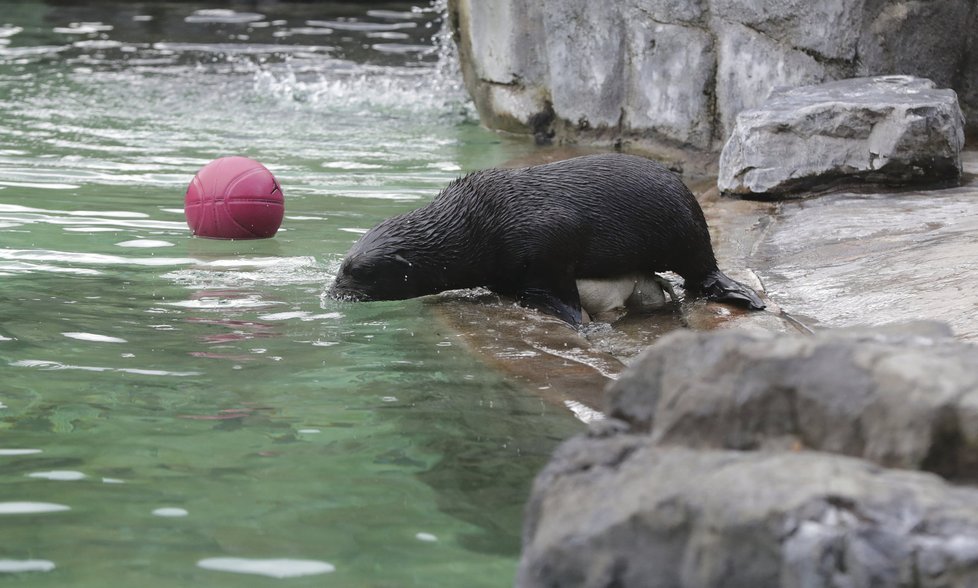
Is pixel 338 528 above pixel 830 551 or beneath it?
beneath

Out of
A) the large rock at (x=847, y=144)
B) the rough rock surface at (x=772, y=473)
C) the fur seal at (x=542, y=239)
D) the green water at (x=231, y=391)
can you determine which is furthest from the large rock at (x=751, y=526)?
the large rock at (x=847, y=144)

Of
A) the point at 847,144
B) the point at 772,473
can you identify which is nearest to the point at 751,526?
the point at 772,473

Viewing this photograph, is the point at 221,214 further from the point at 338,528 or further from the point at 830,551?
the point at 830,551

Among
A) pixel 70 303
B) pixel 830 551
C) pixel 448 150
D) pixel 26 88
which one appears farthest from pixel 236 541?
pixel 26 88

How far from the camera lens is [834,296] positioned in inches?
229

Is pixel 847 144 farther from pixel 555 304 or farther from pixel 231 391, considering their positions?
pixel 231 391

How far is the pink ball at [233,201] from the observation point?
6965 millimetres

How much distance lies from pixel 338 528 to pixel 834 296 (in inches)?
130

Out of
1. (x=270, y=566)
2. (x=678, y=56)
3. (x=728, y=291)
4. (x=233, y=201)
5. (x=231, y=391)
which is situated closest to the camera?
(x=270, y=566)

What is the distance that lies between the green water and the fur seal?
0.73ft

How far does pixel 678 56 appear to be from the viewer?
397 inches

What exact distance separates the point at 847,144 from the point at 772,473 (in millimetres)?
5991

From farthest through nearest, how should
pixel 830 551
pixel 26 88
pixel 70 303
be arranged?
pixel 26 88 < pixel 70 303 < pixel 830 551

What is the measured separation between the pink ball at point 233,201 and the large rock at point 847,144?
3.04m
